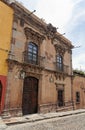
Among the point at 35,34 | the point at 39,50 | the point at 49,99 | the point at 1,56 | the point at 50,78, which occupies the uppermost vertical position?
the point at 35,34

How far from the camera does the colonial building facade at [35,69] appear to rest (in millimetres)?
11445

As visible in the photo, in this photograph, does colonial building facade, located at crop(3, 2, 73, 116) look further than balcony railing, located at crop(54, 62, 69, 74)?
No

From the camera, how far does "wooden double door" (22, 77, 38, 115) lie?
12.4 meters

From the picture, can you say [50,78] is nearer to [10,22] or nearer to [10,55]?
[10,55]

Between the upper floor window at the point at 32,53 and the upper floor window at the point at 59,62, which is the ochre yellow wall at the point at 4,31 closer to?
the upper floor window at the point at 32,53

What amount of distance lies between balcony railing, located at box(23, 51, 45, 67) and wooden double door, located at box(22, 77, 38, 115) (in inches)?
53.7

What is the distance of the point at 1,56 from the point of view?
1072 centimetres

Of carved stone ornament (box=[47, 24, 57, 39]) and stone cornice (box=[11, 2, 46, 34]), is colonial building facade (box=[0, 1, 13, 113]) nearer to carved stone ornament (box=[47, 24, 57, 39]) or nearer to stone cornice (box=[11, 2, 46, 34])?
stone cornice (box=[11, 2, 46, 34])

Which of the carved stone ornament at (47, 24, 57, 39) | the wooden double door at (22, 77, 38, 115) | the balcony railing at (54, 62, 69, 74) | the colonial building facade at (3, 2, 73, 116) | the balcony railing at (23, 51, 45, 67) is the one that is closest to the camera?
the colonial building facade at (3, 2, 73, 116)

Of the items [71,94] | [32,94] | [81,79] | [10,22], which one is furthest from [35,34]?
[81,79]

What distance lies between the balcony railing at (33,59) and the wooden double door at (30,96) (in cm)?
136

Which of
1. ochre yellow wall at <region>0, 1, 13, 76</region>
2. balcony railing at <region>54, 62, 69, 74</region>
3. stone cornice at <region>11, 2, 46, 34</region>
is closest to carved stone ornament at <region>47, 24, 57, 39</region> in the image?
stone cornice at <region>11, 2, 46, 34</region>

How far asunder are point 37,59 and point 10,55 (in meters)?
3.22

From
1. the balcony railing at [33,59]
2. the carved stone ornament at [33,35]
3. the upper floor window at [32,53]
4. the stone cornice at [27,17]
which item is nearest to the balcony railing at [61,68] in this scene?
the balcony railing at [33,59]
